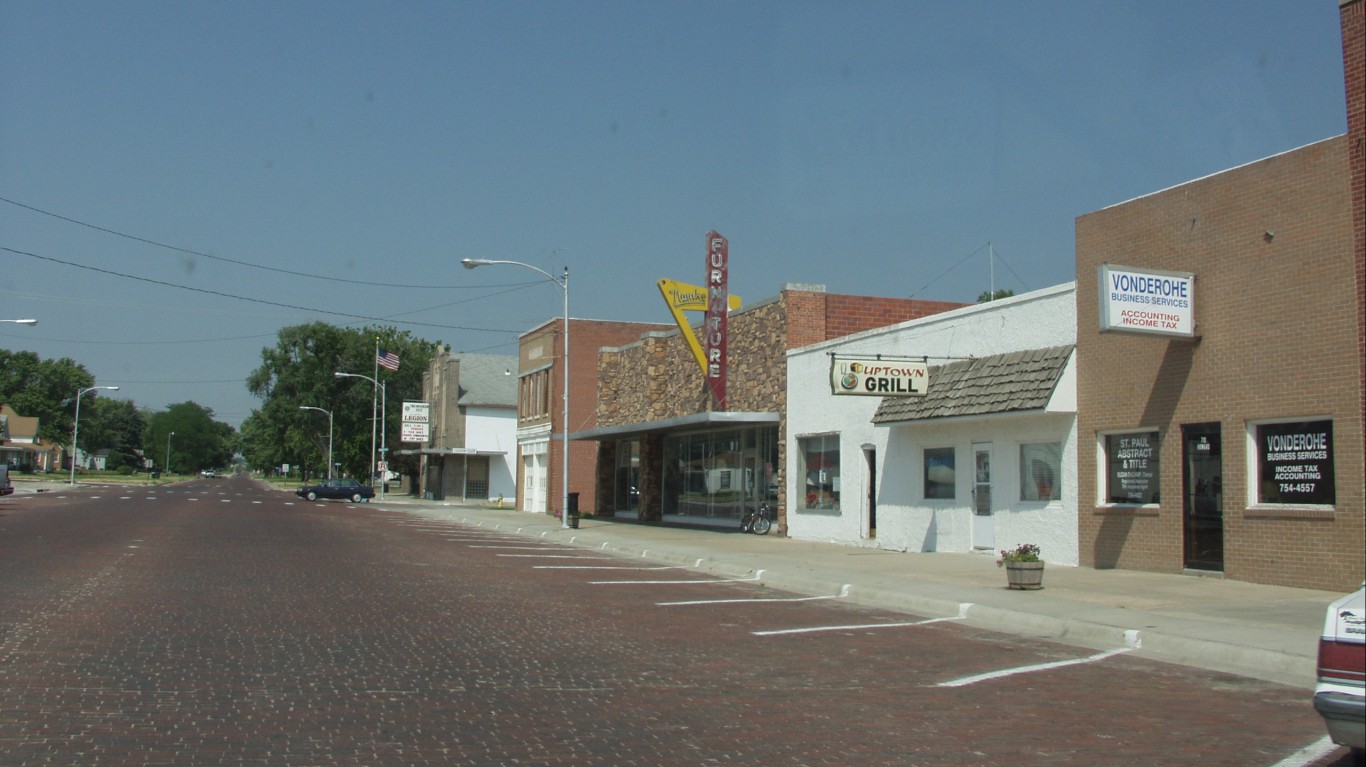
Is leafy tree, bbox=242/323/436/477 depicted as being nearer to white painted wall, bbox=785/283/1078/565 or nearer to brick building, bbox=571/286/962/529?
brick building, bbox=571/286/962/529

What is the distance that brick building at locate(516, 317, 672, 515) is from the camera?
47531 millimetres

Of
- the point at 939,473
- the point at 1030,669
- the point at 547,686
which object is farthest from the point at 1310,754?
the point at 939,473

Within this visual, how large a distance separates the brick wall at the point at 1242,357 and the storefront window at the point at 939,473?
366 cm

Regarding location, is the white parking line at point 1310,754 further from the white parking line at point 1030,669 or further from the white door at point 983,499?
the white door at point 983,499

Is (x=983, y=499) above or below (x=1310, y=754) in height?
above

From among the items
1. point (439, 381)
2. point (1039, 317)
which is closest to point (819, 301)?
point (1039, 317)

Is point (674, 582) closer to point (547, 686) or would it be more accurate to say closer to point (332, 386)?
point (547, 686)

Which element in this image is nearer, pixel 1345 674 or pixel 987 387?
pixel 1345 674

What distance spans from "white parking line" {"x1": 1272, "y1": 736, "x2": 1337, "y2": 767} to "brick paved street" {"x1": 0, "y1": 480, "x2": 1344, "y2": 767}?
8 cm

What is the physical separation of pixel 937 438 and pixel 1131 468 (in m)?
5.10

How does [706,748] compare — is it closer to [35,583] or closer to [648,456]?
[35,583]

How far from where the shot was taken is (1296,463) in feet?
50.5

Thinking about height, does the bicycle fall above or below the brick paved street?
above

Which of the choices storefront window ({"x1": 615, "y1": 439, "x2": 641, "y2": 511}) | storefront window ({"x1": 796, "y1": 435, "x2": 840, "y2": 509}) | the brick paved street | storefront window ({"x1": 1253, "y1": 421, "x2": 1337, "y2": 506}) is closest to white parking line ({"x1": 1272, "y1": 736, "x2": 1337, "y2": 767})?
the brick paved street
